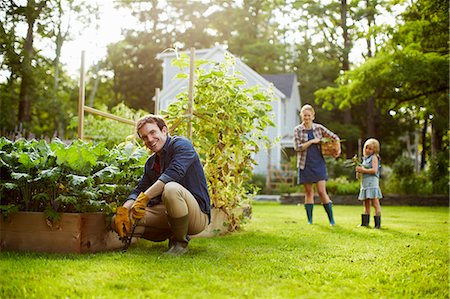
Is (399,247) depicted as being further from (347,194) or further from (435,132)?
(435,132)

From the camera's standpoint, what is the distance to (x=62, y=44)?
12844 mm

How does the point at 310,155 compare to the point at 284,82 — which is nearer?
the point at 310,155

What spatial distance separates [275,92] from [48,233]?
19.5m

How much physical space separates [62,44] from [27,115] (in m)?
4.49

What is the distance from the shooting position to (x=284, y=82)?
24.0 metres

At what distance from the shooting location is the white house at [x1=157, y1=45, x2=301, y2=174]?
840 inches

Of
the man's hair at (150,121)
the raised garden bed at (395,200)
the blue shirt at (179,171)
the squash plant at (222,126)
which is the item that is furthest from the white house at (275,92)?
the man's hair at (150,121)

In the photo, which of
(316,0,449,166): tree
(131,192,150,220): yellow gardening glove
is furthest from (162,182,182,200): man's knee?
(316,0,449,166): tree

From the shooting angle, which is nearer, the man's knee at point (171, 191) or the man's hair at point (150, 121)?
the man's knee at point (171, 191)

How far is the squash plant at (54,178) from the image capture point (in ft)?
12.1

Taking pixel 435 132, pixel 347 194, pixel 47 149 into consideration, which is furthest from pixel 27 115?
pixel 435 132

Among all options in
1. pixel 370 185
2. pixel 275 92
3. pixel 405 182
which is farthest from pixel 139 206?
pixel 275 92

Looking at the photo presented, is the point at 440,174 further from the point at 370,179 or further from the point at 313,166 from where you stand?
the point at 313,166

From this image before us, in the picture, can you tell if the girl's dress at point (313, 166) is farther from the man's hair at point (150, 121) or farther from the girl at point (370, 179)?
the man's hair at point (150, 121)
